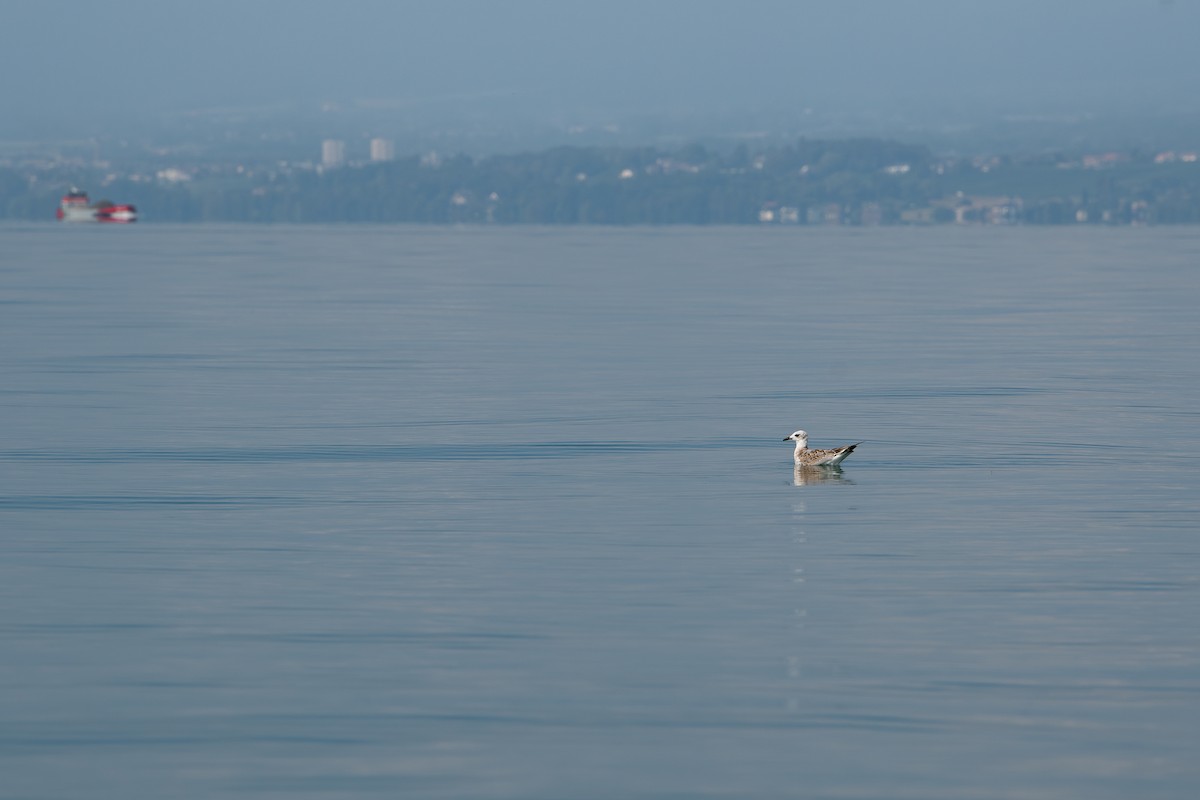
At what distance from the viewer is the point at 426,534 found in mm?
23703

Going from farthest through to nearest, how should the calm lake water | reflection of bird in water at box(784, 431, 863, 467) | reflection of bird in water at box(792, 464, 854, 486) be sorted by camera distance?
reflection of bird in water at box(784, 431, 863, 467), reflection of bird in water at box(792, 464, 854, 486), the calm lake water

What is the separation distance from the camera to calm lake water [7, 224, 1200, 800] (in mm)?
14711

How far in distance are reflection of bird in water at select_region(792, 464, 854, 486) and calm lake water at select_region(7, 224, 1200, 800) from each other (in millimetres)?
225

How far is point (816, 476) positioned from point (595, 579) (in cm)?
Answer: 859

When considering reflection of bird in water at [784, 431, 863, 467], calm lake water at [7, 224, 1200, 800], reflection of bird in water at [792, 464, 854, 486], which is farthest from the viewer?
reflection of bird in water at [784, 431, 863, 467]

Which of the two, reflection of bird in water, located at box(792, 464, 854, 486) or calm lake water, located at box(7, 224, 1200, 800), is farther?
reflection of bird in water, located at box(792, 464, 854, 486)

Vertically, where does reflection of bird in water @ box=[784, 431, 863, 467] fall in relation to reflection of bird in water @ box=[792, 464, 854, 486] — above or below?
above

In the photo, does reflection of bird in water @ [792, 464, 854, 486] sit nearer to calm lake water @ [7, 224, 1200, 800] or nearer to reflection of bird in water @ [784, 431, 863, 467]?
reflection of bird in water @ [784, 431, 863, 467]

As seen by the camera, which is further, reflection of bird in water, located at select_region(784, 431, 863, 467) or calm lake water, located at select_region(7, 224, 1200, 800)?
reflection of bird in water, located at select_region(784, 431, 863, 467)

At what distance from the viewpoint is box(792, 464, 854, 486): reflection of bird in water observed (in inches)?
1130

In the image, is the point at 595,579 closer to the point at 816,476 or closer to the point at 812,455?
the point at 816,476

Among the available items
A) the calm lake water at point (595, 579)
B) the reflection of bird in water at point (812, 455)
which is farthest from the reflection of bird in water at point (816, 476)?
the calm lake water at point (595, 579)

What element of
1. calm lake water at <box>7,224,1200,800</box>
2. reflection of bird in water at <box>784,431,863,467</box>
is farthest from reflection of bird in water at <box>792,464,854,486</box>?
calm lake water at <box>7,224,1200,800</box>

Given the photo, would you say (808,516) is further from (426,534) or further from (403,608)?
(403,608)
